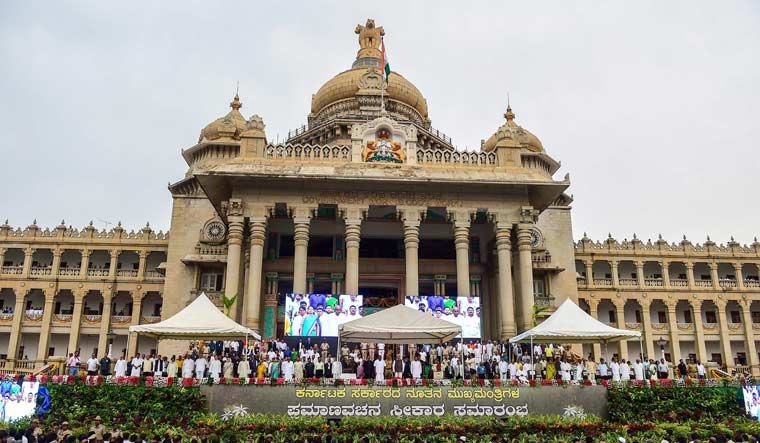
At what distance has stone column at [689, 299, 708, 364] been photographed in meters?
54.3

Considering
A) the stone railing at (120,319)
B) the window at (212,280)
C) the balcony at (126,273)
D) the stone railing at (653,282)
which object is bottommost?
the stone railing at (120,319)

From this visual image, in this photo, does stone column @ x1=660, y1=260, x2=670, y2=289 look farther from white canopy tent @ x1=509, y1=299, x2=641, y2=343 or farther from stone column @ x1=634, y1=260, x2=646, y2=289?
white canopy tent @ x1=509, y1=299, x2=641, y2=343

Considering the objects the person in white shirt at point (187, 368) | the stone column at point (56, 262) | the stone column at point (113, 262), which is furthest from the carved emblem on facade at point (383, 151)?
the stone column at point (56, 262)

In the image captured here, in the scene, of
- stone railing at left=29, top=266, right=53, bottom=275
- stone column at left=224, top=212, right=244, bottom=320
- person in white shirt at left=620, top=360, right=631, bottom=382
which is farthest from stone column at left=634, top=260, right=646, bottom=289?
stone railing at left=29, top=266, right=53, bottom=275

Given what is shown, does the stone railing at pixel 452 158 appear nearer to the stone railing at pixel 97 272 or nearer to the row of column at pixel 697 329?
the row of column at pixel 697 329

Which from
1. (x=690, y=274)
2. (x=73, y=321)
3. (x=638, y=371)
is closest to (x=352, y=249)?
(x=638, y=371)

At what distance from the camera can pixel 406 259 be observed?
3353cm

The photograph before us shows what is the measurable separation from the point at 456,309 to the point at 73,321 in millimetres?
35559

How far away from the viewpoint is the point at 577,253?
55.2 m

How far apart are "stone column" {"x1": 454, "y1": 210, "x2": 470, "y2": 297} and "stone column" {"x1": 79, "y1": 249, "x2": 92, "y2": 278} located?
34.9 metres

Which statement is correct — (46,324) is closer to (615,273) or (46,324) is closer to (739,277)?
(615,273)

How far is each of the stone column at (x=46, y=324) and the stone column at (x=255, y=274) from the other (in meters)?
27.3

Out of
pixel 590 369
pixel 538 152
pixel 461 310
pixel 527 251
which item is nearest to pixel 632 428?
pixel 590 369

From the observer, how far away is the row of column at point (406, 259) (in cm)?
3250
